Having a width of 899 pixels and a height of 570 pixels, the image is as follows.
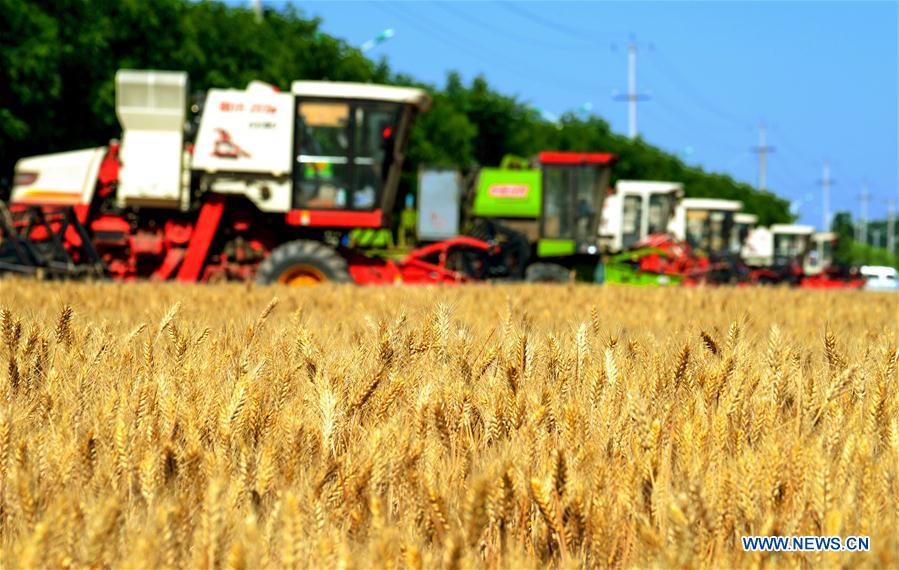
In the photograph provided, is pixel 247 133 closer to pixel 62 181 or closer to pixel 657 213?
pixel 62 181

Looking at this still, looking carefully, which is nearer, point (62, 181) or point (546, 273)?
point (62, 181)

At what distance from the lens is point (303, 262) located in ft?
A: 45.4

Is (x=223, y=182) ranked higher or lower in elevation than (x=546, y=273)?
higher

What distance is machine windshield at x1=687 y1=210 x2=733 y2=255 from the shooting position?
99.7 ft

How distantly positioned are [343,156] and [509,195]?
7.76 meters

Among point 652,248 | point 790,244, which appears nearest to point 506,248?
point 652,248

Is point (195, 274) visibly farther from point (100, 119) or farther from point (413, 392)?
point (413, 392)

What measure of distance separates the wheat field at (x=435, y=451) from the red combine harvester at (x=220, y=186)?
1069 cm

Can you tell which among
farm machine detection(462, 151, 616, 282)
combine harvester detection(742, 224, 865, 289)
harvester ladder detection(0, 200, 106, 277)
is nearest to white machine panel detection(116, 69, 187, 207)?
harvester ladder detection(0, 200, 106, 277)

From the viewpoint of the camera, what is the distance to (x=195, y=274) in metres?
14.1

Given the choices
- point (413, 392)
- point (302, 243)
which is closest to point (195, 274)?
point (302, 243)

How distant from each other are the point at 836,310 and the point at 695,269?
16630 millimetres

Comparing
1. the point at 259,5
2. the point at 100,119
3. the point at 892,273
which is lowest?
the point at 892,273

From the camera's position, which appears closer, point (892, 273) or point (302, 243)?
point (302, 243)
